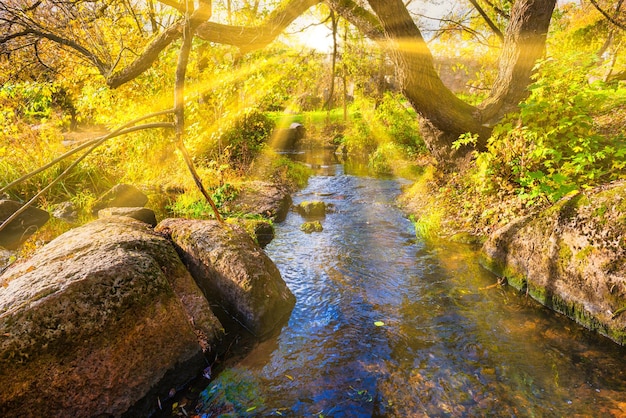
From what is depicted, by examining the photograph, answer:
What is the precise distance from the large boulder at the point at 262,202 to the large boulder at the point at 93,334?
5010mm

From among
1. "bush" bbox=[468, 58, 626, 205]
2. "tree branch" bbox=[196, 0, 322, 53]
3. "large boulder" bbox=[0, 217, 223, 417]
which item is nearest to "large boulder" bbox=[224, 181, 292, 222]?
"tree branch" bbox=[196, 0, 322, 53]

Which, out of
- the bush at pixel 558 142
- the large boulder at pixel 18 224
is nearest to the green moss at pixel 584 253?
the bush at pixel 558 142

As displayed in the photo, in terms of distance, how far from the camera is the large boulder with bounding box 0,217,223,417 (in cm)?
282

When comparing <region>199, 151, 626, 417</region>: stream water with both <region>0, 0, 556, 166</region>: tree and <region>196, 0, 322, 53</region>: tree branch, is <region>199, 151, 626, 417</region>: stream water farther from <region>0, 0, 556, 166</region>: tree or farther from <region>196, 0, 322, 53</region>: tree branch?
<region>196, 0, 322, 53</region>: tree branch

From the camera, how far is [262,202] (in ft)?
31.5

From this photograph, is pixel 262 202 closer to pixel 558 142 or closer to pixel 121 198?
pixel 121 198

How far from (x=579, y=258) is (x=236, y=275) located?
15.2 ft

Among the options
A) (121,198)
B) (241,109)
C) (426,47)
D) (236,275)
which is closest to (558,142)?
(426,47)

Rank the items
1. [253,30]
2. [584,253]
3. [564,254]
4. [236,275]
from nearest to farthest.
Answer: [584,253] < [564,254] < [236,275] < [253,30]

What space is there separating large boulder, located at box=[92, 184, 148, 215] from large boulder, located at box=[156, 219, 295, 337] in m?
5.10

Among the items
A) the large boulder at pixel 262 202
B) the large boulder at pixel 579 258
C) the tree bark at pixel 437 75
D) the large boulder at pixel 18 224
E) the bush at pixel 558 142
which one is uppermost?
the tree bark at pixel 437 75

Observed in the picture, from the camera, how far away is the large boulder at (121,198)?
9.37m

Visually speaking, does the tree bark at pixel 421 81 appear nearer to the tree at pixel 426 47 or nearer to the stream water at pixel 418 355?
the tree at pixel 426 47

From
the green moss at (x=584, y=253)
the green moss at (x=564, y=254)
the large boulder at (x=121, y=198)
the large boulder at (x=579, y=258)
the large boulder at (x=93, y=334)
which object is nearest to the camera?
the large boulder at (x=93, y=334)
